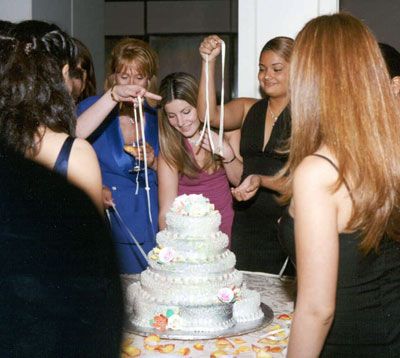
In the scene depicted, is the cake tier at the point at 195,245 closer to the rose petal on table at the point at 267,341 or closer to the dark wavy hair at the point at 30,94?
the rose petal on table at the point at 267,341

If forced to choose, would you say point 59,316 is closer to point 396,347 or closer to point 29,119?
point 29,119

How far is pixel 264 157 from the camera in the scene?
3.01 meters

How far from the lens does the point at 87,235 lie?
1.65 metres

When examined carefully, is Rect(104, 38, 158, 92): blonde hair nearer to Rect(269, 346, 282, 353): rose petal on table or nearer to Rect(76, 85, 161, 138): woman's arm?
Rect(76, 85, 161, 138): woman's arm

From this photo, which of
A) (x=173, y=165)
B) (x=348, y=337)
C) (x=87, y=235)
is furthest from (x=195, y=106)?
(x=348, y=337)

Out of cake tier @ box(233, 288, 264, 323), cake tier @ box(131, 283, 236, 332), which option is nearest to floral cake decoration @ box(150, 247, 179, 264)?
cake tier @ box(131, 283, 236, 332)

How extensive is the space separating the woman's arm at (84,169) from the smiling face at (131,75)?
1459 millimetres

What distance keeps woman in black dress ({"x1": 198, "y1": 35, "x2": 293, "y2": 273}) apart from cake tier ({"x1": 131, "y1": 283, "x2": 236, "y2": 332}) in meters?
0.93

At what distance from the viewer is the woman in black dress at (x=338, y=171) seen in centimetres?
144

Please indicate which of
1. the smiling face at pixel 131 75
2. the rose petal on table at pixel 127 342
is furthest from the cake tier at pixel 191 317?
the smiling face at pixel 131 75

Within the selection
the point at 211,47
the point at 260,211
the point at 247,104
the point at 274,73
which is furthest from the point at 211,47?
the point at 260,211

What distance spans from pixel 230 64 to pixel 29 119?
22.5ft

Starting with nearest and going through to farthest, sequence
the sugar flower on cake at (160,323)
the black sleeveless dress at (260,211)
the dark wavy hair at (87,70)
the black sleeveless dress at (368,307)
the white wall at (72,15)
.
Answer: the black sleeveless dress at (368,307) → the sugar flower on cake at (160,323) → the black sleeveless dress at (260,211) → the dark wavy hair at (87,70) → the white wall at (72,15)

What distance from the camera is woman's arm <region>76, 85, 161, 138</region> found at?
261 centimetres
